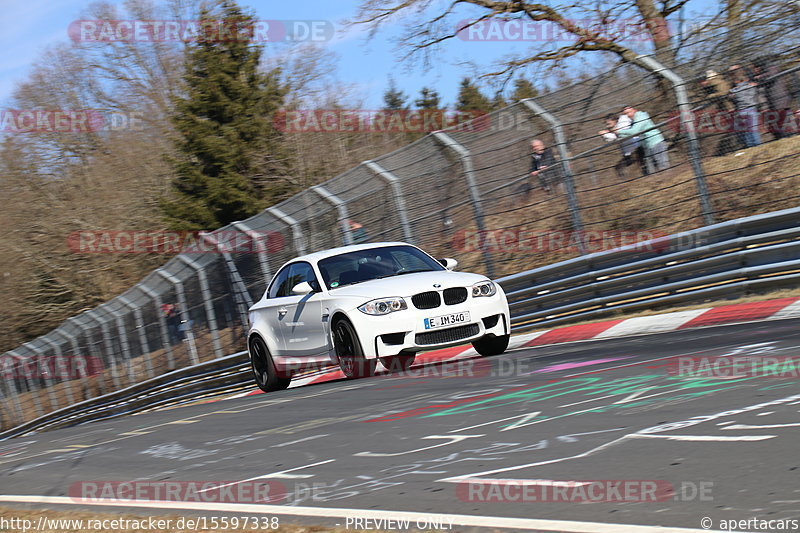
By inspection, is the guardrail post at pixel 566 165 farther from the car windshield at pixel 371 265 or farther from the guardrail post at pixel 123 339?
the guardrail post at pixel 123 339

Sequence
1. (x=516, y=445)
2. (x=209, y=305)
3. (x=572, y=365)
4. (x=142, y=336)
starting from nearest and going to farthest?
(x=516, y=445) → (x=572, y=365) → (x=209, y=305) → (x=142, y=336)

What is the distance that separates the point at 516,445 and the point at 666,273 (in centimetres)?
716

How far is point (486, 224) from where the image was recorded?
46.0ft

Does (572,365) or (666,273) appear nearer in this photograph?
(572,365)

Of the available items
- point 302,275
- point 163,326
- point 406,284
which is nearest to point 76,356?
point 163,326

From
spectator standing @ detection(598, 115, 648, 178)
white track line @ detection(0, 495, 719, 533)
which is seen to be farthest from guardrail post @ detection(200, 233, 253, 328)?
white track line @ detection(0, 495, 719, 533)

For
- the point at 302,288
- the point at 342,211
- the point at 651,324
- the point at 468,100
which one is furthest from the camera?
the point at 468,100

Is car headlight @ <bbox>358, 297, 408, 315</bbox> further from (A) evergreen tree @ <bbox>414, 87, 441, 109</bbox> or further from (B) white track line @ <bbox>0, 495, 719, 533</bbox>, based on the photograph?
(A) evergreen tree @ <bbox>414, 87, 441, 109</bbox>

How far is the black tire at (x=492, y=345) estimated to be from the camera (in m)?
11.1

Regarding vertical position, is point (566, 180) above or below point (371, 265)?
above

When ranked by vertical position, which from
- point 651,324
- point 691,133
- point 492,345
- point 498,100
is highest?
point 498,100

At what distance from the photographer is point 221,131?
40.6m

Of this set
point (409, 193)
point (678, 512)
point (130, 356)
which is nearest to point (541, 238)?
point (409, 193)

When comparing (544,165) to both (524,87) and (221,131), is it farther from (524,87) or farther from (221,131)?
(221,131)
